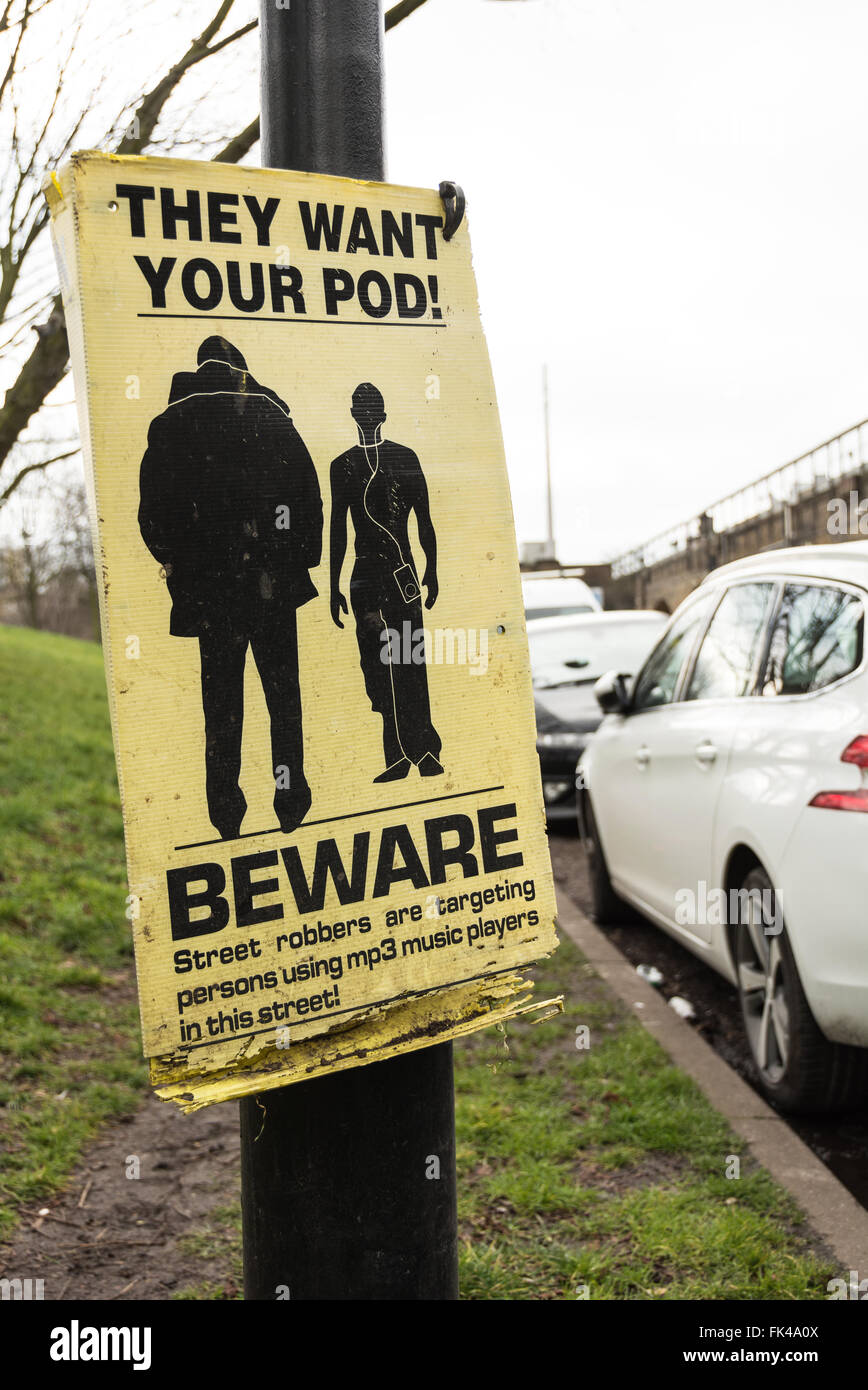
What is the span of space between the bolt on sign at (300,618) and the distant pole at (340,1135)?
12 cm

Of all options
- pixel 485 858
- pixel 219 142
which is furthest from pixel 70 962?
pixel 485 858

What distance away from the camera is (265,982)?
171 cm

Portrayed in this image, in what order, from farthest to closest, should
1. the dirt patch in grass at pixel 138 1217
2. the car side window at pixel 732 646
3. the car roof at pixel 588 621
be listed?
the car roof at pixel 588 621
the car side window at pixel 732 646
the dirt patch in grass at pixel 138 1217

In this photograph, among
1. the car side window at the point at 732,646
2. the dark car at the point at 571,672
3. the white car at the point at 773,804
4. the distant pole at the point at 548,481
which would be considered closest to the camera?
the white car at the point at 773,804

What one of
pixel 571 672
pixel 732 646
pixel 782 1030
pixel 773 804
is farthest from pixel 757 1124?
pixel 571 672

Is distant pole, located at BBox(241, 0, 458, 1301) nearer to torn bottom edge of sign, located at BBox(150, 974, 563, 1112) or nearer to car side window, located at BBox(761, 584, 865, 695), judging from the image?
torn bottom edge of sign, located at BBox(150, 974, 563, 1112)

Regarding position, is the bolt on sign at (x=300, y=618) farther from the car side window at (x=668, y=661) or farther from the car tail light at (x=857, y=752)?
the car side window at (x=668, y=661)

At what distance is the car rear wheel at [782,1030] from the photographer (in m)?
3.65

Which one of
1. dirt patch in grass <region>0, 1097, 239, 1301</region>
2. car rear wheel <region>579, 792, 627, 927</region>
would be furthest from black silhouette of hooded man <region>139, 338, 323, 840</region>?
car rear wheel <region>579, 792, 627, 927</region>

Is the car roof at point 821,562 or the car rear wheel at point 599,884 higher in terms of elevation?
the car roof at point 821,562

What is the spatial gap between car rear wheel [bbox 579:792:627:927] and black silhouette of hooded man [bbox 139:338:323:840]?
4.69m

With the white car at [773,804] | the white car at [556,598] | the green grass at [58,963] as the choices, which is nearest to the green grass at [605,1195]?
the white car at [773,804]

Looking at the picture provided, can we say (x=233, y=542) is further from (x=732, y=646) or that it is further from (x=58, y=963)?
(x=58, y=963)

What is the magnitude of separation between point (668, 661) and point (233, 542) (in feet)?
13.3
